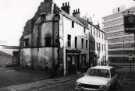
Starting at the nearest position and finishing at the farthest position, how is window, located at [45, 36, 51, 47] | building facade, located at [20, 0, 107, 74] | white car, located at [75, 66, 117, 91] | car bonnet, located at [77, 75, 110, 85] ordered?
white car, located at [75, 66, 117, 91] → car bonnet, located at [77, 75, 110, 85] → building facade, located at [20, 0, 107, 74] → window, located at [45, 36, 51, 47]

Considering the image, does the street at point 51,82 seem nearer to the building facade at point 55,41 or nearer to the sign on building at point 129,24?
the building facade at point 55,41

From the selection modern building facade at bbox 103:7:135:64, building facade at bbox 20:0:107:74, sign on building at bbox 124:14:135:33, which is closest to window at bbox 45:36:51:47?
building facade at bbox 20:0:107:74

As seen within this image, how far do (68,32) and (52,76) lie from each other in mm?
7340

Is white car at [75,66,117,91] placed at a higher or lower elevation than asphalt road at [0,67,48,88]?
higher

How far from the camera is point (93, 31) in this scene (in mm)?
32688

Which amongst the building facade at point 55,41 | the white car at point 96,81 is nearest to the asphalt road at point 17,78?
the building facade at point 55,41

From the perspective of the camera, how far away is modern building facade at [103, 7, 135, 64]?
6246cm

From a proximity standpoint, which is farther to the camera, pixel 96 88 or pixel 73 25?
pixel 73 25

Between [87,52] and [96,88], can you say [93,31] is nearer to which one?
[87,52]

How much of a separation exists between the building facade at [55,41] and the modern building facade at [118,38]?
132 feet

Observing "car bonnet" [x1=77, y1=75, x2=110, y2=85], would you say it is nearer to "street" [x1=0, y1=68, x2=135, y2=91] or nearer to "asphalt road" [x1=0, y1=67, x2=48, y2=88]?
"street" [x1=0, y1=68, x2=135, y2=91]

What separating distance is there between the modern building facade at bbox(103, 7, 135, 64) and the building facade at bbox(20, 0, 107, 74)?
4019 centimetres

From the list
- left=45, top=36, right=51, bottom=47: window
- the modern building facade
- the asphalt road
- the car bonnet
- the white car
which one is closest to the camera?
the white car

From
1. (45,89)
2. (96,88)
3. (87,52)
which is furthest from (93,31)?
(96,88)
